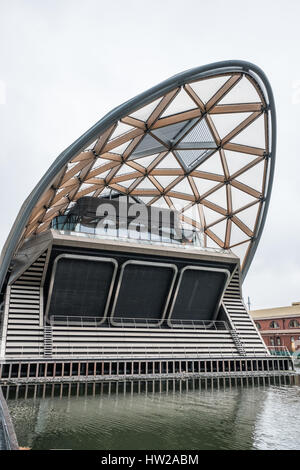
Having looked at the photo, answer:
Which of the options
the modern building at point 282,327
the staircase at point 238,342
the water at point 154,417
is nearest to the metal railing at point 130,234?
the staircase at point 238,342

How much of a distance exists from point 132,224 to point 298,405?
2108cm

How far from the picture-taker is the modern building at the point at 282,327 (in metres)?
48.7

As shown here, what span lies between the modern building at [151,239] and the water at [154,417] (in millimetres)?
2884

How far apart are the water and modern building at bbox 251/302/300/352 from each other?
30.4 metres

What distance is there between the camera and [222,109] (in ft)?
77.1

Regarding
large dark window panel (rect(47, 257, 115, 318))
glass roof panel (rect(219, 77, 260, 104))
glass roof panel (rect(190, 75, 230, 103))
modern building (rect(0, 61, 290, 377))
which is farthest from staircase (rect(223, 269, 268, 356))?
glass roof panel (rect(190, 75, 230, 103))

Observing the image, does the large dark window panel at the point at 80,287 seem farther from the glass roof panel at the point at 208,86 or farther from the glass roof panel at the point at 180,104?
the glass roof panel at the point at 208,86

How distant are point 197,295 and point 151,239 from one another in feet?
22.8

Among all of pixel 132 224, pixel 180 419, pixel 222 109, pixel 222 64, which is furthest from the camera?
pixel 132 224

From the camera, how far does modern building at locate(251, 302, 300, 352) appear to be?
4872 cm

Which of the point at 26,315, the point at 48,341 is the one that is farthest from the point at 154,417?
the point at 26,315

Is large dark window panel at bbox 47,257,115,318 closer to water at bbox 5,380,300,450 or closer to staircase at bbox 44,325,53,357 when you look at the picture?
staircase at bbox 44,325,53,357

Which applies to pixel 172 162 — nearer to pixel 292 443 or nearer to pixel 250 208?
pixel 250 208

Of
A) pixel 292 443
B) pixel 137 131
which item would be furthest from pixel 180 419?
pixel 137 131
